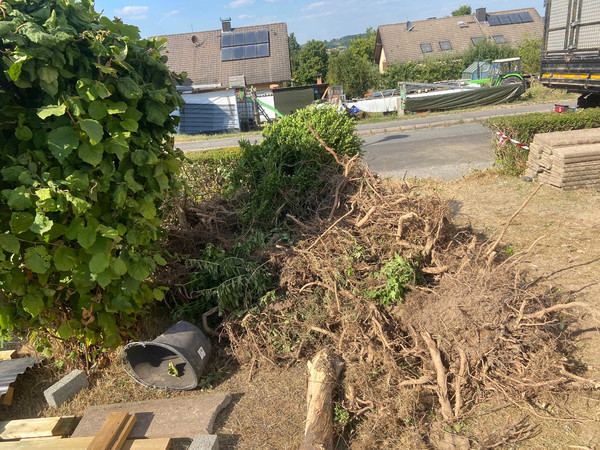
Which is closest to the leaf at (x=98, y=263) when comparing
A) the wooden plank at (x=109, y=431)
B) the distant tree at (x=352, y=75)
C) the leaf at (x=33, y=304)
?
the leaf at (x=33, y=304)

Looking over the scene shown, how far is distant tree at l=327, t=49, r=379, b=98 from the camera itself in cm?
3047

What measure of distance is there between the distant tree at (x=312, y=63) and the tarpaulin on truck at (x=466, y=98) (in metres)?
26.3

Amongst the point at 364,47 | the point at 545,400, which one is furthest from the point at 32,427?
the point at 364,47

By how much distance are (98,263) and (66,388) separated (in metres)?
1.46

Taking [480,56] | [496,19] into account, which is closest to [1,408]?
[480,56]

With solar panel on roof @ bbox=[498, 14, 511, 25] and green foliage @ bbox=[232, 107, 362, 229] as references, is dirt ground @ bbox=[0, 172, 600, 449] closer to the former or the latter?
green foliage @ bbox=[232, 107, 362, 229]

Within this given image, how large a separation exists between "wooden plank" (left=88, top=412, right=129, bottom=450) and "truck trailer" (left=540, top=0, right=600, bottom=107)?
10913 mm

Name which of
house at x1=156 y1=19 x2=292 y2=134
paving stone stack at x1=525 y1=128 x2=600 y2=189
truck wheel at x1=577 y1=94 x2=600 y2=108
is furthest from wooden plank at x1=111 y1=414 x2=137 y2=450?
house at x1=156 y1=19 x2=292 y2=134

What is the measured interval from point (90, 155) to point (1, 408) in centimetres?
271

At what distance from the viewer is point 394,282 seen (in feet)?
13.7

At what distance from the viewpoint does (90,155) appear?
3.26 metres

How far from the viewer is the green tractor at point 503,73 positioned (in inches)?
956

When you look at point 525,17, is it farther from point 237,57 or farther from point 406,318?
point 406,318

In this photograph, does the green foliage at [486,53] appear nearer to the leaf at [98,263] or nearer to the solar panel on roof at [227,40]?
the solar panel on roof at [227,40]
